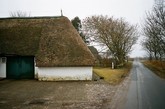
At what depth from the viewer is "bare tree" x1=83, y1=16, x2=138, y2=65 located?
170 feet

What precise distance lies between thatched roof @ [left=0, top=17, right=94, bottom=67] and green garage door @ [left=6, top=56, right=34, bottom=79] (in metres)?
0.79

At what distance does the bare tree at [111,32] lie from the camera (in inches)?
2045

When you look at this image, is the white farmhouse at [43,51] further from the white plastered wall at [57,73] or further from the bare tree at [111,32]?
the bare tree at [111,32]

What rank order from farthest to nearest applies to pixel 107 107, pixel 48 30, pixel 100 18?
1. pixel 100 18
2. pixel 48 30
3. pixel 107 107

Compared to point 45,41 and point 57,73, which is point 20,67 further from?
point 57,73

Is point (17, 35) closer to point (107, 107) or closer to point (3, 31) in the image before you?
point (3, 31)

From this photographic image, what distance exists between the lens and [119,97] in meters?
15.6

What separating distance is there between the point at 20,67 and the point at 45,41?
4201 millimetres

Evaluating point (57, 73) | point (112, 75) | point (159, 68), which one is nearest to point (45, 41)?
point (57, 73)

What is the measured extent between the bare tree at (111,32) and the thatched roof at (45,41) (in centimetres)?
2319

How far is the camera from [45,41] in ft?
89.6

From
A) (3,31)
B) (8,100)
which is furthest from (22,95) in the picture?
(3,31)

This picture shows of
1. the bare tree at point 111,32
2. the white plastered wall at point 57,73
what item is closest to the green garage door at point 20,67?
the white plastered wall at point 57,73

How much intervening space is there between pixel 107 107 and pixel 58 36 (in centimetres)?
1652
